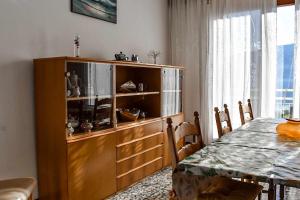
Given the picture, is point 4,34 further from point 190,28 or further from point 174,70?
point 190,28

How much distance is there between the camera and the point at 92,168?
256cm

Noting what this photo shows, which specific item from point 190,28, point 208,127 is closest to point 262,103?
point 208,127

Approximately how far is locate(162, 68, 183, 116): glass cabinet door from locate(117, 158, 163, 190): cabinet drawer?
0.64m

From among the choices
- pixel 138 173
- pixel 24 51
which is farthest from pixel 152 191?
pixel 24 51

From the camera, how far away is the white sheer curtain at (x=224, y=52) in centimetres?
385

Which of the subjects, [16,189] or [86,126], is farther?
[86,126]

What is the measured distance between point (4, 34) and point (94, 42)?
3.41 feet

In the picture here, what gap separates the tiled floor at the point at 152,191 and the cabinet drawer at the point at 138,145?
356mm

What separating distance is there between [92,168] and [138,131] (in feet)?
2.48

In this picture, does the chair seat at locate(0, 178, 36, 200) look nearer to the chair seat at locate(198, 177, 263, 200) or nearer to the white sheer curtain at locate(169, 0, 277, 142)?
the chair seat at locate(198, 177, 263, 200)

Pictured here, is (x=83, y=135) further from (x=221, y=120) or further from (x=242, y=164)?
(x=242, y=164)

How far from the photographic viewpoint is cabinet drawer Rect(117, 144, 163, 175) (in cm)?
291

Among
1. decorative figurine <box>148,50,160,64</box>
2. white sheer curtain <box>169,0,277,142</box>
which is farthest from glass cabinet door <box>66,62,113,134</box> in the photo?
white sheer curtain <box>169,0,277,142</box>

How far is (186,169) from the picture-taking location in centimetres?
149
